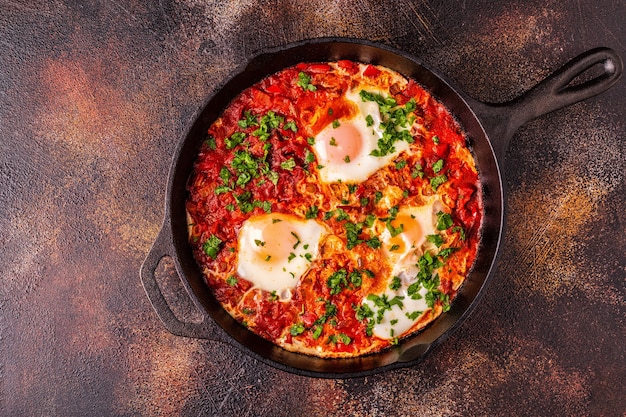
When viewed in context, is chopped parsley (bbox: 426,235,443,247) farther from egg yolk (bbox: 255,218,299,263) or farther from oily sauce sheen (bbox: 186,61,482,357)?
egg yolk (bbox: 255,218,299,263)

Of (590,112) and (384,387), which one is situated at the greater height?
(590,112)

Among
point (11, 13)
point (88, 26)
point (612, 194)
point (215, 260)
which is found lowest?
point (612, 194)

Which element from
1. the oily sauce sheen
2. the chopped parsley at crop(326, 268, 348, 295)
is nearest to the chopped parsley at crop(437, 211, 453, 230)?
the oily sauce sheen

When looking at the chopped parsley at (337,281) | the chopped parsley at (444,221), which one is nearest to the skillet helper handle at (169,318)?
the chopped parsley at (337,281)

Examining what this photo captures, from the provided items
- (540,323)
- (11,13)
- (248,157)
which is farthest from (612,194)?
(11,13)

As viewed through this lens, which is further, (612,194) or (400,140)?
(612,194)

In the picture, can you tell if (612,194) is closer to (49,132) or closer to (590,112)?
(590,112)
